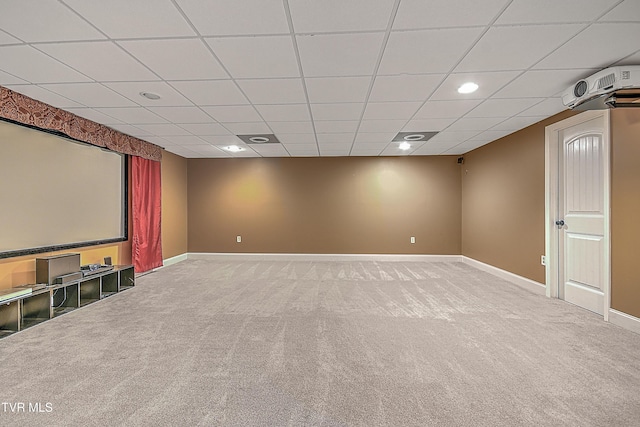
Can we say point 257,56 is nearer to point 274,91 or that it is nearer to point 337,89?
point 274,91

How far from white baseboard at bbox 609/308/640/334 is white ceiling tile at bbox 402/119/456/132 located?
2795 millimetres

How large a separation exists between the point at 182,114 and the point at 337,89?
6.85 ft

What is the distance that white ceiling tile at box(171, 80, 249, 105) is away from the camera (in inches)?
114

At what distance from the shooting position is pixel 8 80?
2807 millimetres

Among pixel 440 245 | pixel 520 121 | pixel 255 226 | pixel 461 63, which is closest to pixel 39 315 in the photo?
pixel 255 226

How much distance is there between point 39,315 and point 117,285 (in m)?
1.03

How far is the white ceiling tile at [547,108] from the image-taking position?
11.2 feet

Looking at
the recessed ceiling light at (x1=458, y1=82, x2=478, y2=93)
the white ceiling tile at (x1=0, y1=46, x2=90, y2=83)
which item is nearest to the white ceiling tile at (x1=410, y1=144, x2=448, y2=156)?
the recessed ceiling light at (x1=458, y1=82, x2=478, y2=93)

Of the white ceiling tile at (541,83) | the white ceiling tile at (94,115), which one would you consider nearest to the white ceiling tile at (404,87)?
the white ceiling tile at (541,83)

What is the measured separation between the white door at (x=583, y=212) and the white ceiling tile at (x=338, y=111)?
2.58 m

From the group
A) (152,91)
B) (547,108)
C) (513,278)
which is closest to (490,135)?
(547,108)

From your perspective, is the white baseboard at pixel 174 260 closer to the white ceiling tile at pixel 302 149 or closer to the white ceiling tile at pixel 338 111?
the white ceiling tile at pixel 302 149

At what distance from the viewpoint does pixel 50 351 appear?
96.6 inches

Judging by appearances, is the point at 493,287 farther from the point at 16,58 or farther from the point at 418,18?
the point at 16,58
